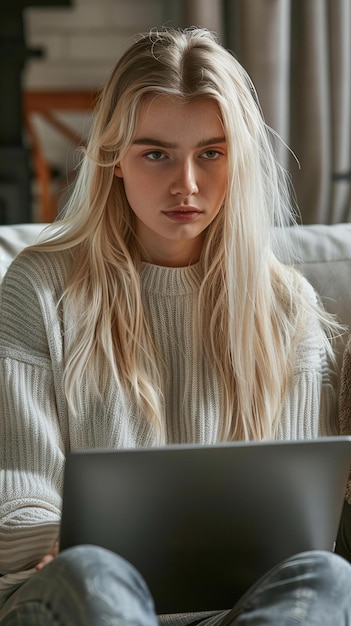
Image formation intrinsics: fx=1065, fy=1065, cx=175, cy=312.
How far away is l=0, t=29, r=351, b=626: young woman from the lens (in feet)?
4.64

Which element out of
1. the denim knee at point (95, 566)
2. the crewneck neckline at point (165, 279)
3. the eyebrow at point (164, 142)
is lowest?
the denim knee at point (95, 566)

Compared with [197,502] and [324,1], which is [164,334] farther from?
[324,1]

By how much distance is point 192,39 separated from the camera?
4.97 feet

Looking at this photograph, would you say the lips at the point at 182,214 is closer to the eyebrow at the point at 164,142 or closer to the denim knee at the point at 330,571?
the eyebrow at the point at 164,142

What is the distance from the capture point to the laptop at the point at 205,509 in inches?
42.7

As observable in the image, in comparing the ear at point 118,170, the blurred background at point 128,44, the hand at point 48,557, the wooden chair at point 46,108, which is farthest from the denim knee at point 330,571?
the wooden chair at point 46,108

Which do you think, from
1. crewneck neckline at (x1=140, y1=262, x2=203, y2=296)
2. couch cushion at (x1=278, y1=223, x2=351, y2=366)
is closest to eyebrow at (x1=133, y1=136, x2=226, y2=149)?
crewneck neckline at (x1=140, y1=262, x2=203, y2=296)

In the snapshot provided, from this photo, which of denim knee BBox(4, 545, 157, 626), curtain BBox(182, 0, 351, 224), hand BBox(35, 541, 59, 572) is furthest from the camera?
curtain BBox(182, 0, 351, 224)

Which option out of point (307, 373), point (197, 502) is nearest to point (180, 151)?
point (307, 373)

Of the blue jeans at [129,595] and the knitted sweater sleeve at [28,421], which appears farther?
the knitted sweater sleeve at [28,421]

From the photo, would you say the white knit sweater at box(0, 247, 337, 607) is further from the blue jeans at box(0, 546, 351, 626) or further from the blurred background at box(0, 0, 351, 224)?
the blurred background at box(0, 0, 351, 224)

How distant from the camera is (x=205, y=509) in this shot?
44.8 inches

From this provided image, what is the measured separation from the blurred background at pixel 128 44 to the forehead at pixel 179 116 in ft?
3.07

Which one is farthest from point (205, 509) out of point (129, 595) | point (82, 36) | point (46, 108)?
point (82, 36)
